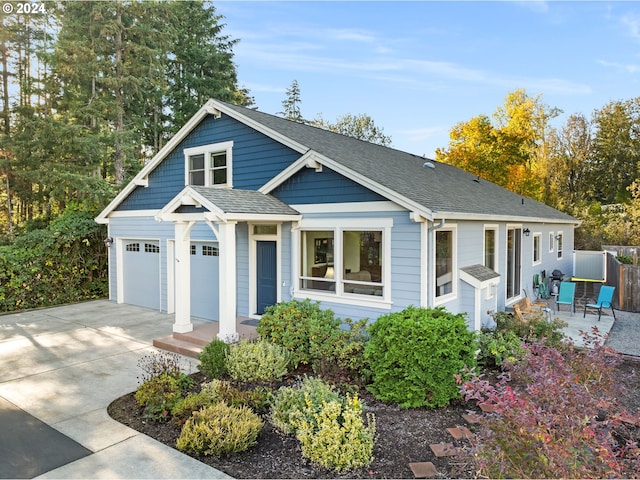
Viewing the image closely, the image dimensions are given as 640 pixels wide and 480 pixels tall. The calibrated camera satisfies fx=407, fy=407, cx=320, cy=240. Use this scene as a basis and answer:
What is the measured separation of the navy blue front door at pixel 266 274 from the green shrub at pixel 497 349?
15.5 feet

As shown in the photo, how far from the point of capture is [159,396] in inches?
212

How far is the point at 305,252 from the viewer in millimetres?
8961

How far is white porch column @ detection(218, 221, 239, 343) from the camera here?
806 centimetres

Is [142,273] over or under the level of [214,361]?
over

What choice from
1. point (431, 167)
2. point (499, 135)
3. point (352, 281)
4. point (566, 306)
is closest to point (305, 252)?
point (352, 281)

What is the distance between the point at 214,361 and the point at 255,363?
0.66 m

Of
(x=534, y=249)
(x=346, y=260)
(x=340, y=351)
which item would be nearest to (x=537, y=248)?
(x=534, y=249)

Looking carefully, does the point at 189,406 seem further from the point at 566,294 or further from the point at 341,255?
the point at 566,294

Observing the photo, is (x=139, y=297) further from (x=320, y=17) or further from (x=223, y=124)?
(x=320, y=17)

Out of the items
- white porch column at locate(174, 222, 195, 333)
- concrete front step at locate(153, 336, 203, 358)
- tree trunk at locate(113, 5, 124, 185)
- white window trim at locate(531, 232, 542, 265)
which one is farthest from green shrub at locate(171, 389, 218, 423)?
tree trunk at locate(113, 5, 124, 185)

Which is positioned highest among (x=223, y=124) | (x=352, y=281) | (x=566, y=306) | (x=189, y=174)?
(x=223, y=124)

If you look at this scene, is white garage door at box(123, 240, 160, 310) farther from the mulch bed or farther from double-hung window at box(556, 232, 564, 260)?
double-hung window at box(556, 232, 564, 260)

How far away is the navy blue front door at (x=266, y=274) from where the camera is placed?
9.87 meters

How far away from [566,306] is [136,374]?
12.4 metres
